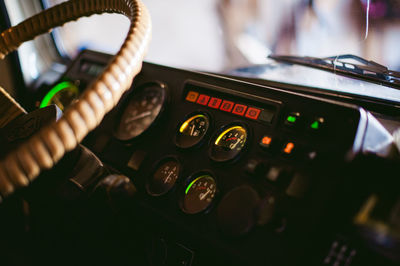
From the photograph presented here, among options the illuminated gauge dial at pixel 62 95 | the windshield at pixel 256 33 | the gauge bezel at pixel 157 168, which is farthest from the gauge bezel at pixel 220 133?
the illuminated gauge dial at pixel 62 95

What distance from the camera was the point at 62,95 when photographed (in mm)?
1531

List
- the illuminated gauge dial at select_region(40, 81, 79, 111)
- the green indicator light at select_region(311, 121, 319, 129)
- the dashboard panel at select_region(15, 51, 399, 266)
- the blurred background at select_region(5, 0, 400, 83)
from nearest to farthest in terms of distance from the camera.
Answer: the dashboard panel at select_region(15, 51, 399, 266) → the green indicator light at select_region(311, 121, 319, 129) → the blurred background at select_region(5, 0, 400, 83) → the illuminated gauge dial at select_region(40, 81, 79, 111)

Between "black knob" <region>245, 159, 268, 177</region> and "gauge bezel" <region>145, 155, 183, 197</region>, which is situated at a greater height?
"black knob" <region>245, 159, 268, 177</region>

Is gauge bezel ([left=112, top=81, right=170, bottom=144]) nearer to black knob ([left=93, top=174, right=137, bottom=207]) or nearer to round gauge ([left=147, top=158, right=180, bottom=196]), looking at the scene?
round gauge ([left=147, top=158, right=180, bottom=196])

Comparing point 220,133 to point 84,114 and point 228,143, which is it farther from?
point 84,114

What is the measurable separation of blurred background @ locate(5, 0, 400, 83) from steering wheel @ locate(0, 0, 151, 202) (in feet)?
1.93

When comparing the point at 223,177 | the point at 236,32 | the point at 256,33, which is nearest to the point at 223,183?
the point at 223,177

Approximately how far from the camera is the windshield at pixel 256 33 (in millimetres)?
1216

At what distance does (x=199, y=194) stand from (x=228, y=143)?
6.5 inches

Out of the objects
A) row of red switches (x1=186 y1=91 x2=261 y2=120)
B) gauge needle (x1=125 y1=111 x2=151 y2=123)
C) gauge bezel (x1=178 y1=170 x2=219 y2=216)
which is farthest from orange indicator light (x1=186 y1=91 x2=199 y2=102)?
gauge bezel (x1=178 y1=170 x2=219 y2=216)

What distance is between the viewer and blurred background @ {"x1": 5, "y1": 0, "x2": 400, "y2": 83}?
125 cm

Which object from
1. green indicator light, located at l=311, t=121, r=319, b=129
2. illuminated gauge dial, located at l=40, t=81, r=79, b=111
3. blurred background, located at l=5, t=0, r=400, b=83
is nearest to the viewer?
green indicator light, located at l=311, t=121, r=319, b=129

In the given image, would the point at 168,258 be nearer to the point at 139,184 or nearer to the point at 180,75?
the point at 139,184

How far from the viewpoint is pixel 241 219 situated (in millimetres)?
846
